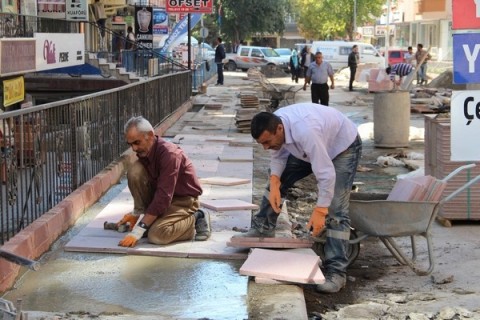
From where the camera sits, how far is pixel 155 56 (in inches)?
1201

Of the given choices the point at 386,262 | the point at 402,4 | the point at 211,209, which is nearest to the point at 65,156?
the point at 211,209

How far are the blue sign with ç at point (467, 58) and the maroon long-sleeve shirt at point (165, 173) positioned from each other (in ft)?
7.69

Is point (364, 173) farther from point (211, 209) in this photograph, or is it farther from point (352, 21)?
point (352, 21)

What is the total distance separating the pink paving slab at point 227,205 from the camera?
29.1ft

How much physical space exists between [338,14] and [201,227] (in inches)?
3200

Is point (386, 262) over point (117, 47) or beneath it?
beneath

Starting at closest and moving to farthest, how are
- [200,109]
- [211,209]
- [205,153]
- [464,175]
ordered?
1. [211,209]
2. [464,175]
3. [205,153]
4. [200,109]

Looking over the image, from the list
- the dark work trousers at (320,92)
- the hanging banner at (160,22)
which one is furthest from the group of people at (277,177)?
the hanging banner at (160,22)

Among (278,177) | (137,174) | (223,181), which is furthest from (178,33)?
(278,177)

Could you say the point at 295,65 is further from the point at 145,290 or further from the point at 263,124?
the point at 145,290

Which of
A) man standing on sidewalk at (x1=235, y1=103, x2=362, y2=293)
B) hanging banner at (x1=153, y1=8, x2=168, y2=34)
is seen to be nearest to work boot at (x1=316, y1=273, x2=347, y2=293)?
man standing on sidewalk at (x1=235, y1=103, x2=362, y2=293)

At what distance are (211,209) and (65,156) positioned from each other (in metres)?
1.60

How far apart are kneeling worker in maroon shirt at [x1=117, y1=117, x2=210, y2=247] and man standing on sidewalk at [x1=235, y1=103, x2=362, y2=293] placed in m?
0.56

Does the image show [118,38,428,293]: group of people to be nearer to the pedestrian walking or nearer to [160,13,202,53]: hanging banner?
[160,13,202,53]: hanging banner
